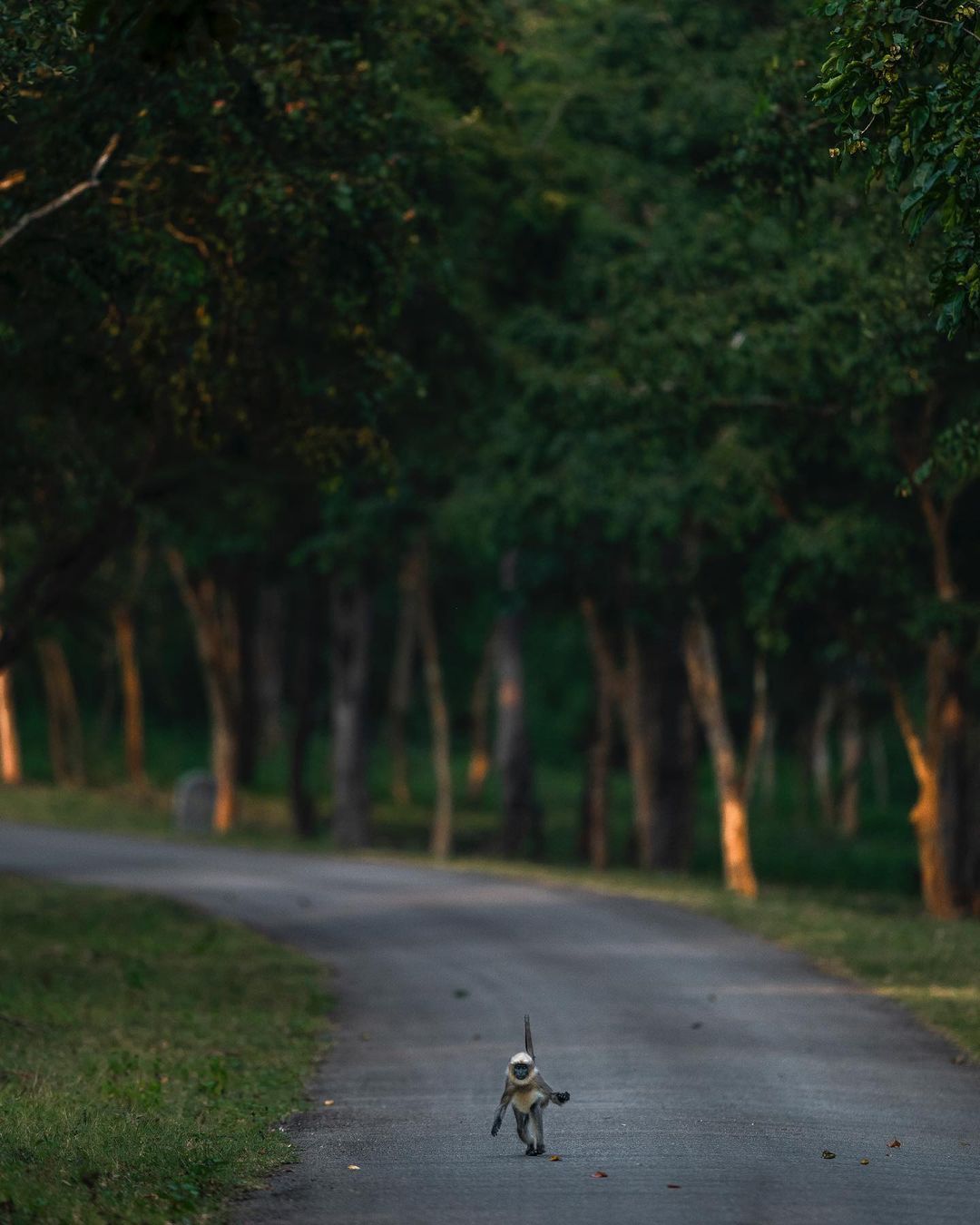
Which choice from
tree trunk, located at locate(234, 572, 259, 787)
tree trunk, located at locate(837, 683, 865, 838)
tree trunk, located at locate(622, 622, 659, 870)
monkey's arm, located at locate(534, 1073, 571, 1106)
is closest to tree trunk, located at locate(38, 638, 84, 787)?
tree trunk, located at locate(234, 572, 259, 787)

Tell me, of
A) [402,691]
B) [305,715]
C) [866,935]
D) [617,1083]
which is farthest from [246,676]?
[617,1083]

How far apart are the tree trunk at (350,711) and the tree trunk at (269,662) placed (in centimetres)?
2155

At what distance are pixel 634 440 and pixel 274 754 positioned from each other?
1687 inches

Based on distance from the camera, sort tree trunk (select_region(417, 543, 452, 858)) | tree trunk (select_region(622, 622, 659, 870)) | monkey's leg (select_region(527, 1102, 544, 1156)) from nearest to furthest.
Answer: monkey's leg (select_region(527, 1102, 544, 1156)) → tree trunk (select_region(622, 622, 659, 870)) → tree trunk (select_region(417, 543, 452, 858))

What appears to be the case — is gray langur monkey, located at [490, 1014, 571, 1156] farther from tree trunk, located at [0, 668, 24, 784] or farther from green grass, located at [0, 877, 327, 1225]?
tree trunk, located at [0, 668, 24, 784]

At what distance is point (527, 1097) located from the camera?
9805 mm

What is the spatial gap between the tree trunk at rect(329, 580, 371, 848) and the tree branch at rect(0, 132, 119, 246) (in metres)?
26.3

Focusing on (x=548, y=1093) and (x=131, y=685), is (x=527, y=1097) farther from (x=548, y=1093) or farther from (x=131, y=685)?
(x=131, y=685)

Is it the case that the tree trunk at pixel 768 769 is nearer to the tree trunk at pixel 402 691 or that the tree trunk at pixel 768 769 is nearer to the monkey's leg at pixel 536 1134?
the tree trunk at pixel 402 691

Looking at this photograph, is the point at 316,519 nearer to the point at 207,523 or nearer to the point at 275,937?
the point at 207,523

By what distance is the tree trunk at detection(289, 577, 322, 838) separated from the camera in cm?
4475

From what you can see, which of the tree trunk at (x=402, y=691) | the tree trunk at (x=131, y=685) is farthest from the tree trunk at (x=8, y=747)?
the tree trunk at (x=402, y=691)

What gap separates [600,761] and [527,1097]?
3250 cm

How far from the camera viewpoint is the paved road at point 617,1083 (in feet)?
30.0
